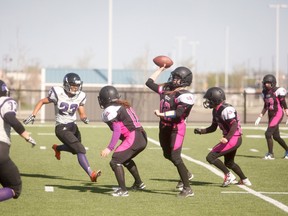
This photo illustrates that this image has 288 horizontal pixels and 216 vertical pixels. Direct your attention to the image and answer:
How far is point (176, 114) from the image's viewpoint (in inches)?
409

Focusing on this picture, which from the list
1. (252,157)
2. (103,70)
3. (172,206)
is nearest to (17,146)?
(252,157)

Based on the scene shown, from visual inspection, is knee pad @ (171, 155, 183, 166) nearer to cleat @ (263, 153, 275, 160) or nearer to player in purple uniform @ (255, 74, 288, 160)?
player in purple uniform @ (255, 74, 288, 160)

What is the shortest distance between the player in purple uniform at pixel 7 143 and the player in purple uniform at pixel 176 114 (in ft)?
9.03

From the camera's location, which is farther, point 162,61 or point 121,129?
point 162,61

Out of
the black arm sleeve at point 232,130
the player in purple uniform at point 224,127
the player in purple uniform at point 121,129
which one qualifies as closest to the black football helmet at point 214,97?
the player in purple uniform at point 224,127

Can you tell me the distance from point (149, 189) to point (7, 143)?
3665mm

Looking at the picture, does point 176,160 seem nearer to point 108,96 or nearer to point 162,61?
point 108,96

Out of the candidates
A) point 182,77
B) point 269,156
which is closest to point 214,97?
point 182,77

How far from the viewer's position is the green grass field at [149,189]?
30.6 feet

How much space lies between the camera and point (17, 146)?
62.8 feet

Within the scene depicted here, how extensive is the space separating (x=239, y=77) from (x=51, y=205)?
7973cm

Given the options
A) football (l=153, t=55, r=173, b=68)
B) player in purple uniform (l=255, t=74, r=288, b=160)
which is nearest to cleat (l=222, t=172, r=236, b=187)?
football (l=153, t=55, r=173, b=68)

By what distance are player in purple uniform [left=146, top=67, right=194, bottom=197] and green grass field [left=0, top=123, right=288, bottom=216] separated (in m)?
0.46

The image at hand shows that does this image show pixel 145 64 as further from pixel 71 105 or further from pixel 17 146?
pixel 71 105
